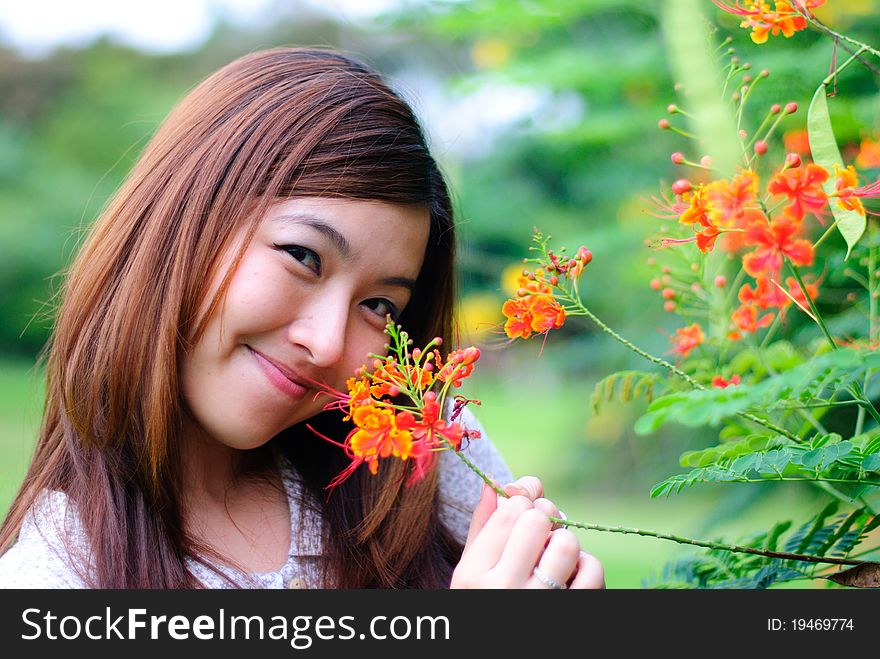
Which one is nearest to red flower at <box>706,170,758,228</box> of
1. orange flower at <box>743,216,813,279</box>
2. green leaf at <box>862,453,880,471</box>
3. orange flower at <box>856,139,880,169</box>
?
orange flower at <box>743,216,813,279</box>

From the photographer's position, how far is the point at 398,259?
1268 mm

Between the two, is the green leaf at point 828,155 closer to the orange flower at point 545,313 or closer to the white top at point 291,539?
the orange flower at point 545,313

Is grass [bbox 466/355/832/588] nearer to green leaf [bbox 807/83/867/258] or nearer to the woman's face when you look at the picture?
the woman's face

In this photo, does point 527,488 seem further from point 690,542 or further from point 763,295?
point 763,295

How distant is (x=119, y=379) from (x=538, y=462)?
4.47m

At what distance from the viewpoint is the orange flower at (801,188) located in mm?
905

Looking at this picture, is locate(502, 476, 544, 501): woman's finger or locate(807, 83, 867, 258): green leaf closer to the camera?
locate(807, 83, 867, 258): green leaf

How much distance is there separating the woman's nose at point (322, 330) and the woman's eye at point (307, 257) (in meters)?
0.04

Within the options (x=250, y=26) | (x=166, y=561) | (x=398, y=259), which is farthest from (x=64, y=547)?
(x=250, y=26)

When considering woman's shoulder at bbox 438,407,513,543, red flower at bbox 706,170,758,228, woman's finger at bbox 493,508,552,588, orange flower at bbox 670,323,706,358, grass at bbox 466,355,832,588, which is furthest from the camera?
grass at bbox 466,355,832,588

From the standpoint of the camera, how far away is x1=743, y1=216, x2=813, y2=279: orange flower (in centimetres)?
89

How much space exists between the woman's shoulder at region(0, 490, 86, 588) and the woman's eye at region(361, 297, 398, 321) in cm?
54

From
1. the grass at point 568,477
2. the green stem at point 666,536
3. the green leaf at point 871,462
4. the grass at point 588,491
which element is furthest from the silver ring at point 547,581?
the grass at point 588,491
